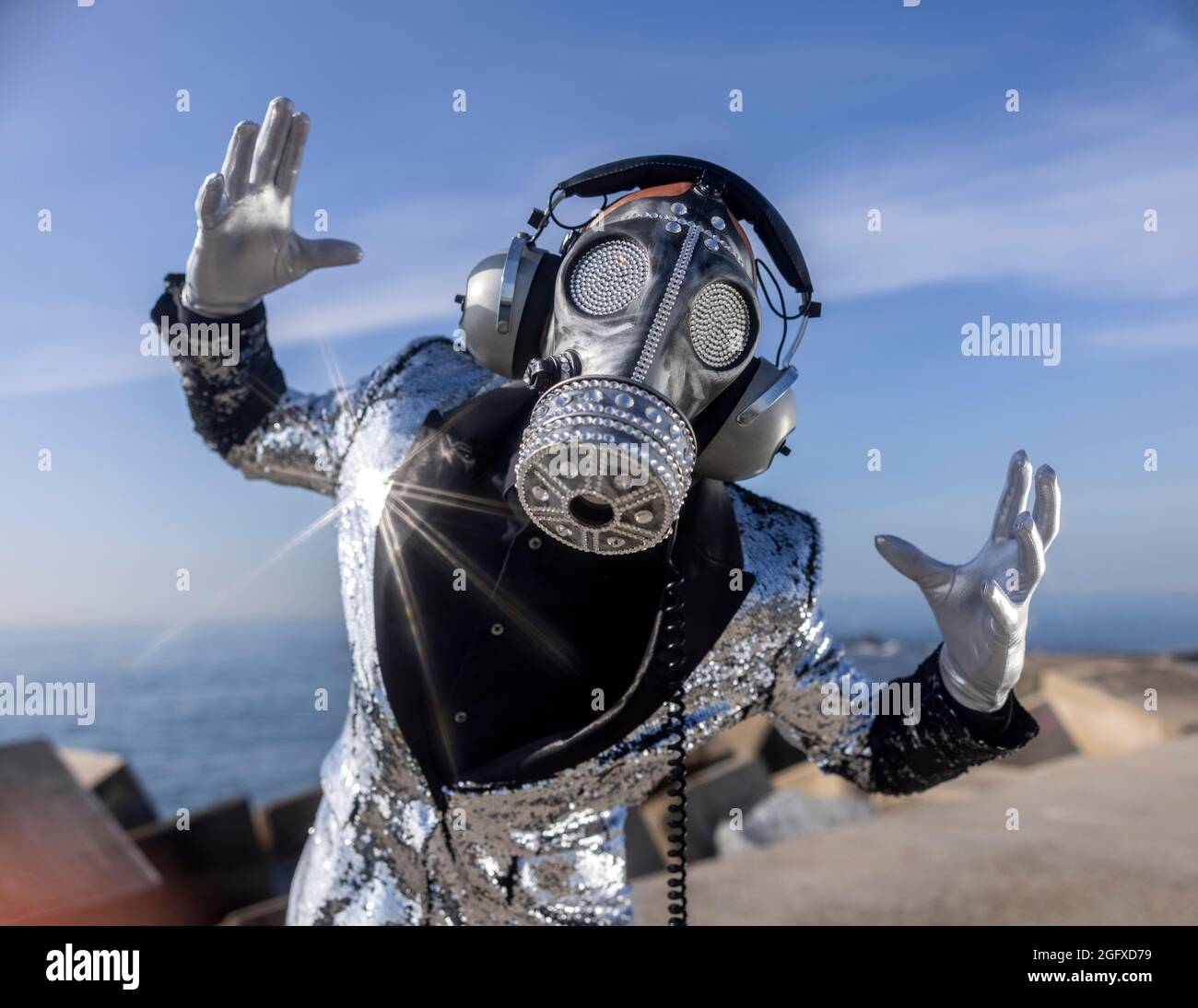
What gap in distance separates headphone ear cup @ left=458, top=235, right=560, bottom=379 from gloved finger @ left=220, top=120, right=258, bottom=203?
44 cm

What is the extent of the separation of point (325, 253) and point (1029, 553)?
128cm

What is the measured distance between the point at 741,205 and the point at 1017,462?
0.61 m

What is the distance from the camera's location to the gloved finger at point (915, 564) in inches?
71.3

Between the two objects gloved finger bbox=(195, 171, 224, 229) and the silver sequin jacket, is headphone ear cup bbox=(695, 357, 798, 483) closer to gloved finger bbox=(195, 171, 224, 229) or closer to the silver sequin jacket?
the silver sequin jacket

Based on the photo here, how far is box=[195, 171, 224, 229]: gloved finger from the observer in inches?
70.6

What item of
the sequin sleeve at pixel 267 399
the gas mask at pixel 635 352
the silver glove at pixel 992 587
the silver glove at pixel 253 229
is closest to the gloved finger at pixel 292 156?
the silver glove at pixel 253 229

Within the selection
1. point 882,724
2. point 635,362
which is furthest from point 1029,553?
point 635,362

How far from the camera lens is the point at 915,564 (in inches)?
71.8

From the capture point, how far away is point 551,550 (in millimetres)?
1800

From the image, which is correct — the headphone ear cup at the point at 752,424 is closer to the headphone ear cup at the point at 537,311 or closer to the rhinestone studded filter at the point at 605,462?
the rhinestone studded filter at the point at 605,462

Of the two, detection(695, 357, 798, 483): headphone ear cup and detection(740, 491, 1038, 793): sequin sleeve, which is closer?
detection(695, 357, 798, 483): headphone ear cup

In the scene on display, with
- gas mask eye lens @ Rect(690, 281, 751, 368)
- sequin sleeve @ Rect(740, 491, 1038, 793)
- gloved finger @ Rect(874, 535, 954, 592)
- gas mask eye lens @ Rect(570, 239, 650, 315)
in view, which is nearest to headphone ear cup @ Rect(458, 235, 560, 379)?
gas mask eye lens @ Rect(570, 239, 650, 315)
